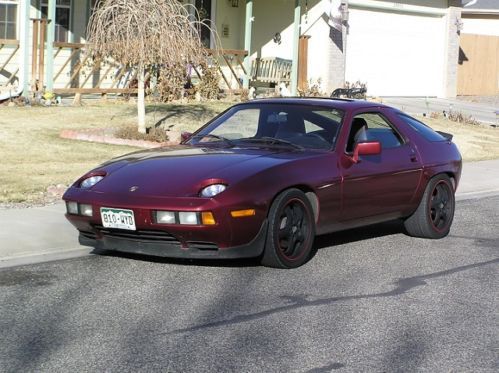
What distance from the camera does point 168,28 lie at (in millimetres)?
15172

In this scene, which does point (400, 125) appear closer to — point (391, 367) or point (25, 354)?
point (391, 367)

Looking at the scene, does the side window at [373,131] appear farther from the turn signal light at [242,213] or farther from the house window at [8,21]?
the house window at [8,21]

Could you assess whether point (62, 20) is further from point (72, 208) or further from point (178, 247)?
point (178, 247)

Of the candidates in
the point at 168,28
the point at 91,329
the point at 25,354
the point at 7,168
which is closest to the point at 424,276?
the point at 91,329

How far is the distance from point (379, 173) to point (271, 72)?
662 inches

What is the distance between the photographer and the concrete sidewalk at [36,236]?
8.16 metres

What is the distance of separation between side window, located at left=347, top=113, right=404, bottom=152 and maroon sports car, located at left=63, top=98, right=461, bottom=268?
1 centimetres

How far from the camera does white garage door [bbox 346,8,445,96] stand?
2675 cm

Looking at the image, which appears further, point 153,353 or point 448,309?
point 448,309

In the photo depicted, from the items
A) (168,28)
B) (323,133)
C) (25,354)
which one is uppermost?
(168,28)

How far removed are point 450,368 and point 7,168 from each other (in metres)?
8.76

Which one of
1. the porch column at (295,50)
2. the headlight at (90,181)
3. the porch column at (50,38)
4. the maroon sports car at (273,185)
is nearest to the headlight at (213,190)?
the maroon sports car at (273,185)

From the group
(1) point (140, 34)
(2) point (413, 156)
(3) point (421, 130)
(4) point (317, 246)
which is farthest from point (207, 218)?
(1) point (140, 34)

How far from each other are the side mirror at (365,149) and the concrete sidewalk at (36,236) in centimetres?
263
